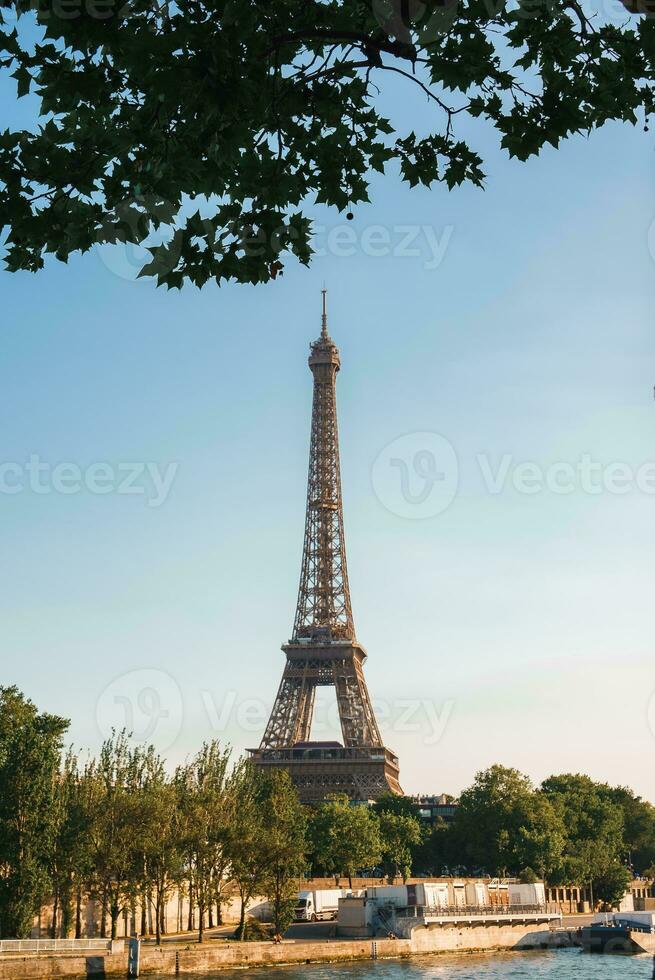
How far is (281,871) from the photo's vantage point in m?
69.7

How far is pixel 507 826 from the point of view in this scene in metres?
111

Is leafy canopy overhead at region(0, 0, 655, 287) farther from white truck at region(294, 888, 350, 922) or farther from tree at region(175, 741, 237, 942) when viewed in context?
white truck at region(294, 888, 350, 922)

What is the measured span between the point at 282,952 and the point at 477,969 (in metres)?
11.0

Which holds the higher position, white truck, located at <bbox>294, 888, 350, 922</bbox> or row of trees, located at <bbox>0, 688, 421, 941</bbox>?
row of trees, located at <bbox>0, 688, 421, 941</bbox>

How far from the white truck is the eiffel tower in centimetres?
2677

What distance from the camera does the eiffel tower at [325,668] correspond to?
118 meters

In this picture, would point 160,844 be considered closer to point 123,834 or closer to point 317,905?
point 123,834

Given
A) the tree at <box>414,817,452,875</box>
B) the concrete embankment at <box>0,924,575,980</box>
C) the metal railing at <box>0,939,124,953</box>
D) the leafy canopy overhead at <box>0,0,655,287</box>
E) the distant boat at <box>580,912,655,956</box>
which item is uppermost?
the leafy canopy overhead at <box>0,0,655,287</box>

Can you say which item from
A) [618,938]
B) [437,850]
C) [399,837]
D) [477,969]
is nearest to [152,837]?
[477,969]

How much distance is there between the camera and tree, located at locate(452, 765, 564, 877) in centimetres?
10812

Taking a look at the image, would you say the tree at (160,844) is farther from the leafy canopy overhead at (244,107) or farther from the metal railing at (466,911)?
the leafy canopy overhead at (244,107)

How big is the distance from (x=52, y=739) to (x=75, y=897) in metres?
12.9

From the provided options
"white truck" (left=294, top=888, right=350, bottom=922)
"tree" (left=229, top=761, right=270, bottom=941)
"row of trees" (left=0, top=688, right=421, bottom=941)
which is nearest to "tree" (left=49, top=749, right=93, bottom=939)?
"row of trees" (left=0, top=688, right=421, bottom=941)

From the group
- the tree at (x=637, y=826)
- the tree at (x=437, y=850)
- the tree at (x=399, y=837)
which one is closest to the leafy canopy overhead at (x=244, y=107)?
the tree at (x=399, y=837)
